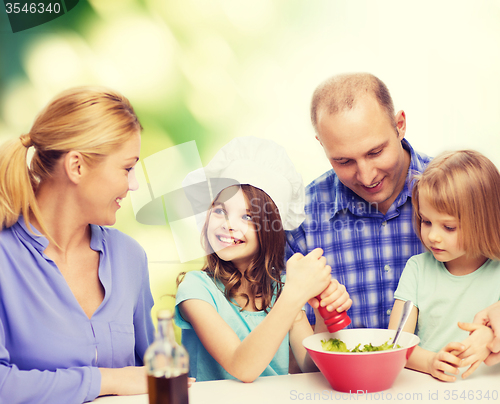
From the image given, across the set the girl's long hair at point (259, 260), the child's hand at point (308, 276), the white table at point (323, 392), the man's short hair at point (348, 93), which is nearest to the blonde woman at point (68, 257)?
the white table at point (323, 392)

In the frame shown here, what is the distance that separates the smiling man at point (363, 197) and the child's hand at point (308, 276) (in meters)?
0.45

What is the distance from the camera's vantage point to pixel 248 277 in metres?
1.33

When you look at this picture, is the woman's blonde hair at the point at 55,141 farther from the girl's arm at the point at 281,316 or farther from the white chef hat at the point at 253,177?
the girl's arm at the point at 281,316

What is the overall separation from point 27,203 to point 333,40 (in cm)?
144

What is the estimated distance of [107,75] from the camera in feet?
5.91

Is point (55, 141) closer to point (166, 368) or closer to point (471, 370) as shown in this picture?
point (166, 368)

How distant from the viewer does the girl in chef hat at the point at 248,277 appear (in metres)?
0.96

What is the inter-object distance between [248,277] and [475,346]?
0.62 m

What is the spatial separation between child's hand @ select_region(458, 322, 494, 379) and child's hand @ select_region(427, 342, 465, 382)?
0.05ft

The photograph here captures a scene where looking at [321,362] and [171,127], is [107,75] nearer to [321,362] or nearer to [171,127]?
[171,127]

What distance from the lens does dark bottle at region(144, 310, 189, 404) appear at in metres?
0.60

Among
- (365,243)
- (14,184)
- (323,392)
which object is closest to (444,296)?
(365,243)

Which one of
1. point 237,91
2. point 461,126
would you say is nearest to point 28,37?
point 237,91

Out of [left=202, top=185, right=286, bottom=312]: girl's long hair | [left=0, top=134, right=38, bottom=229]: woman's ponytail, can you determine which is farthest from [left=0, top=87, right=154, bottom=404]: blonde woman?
[left=202, top=185, right=286, bottom=312]: girl's long hair
